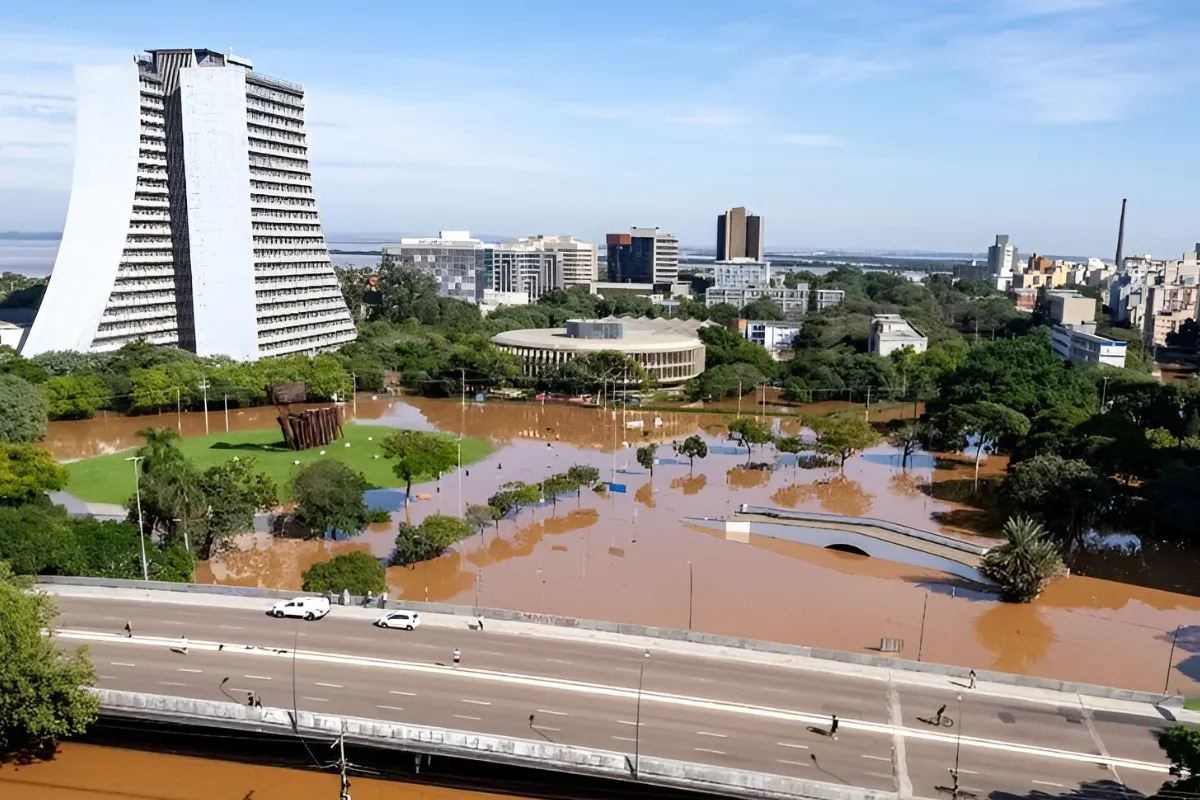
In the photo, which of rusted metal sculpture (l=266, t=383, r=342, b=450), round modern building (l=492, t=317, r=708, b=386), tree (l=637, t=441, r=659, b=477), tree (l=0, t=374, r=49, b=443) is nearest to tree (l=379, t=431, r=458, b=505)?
rusted metal sculpture (l=266, t=383, r=342, b=450)

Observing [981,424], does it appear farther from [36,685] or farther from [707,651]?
[36,685]

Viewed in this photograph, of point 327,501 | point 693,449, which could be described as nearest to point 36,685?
point 327,501

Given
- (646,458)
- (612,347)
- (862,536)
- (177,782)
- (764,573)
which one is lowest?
(764,573)

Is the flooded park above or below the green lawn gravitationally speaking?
below

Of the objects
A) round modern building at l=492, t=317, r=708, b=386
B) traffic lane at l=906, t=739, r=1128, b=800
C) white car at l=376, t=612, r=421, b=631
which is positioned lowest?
traffic lane at l=906, t=739, r=1128, b=800

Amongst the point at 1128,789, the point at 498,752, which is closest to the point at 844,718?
the point at 1128,789

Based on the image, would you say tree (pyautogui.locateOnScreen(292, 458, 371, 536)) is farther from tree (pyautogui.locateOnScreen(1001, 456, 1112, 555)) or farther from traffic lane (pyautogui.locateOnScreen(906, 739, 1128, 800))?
tree (pyautogui.locateOnScreen(1001, 456, 1112, 555))

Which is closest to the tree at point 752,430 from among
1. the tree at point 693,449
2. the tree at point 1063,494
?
the tree at point 693,449

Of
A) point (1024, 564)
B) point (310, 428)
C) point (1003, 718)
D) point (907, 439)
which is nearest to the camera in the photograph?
point (1003, 718)
